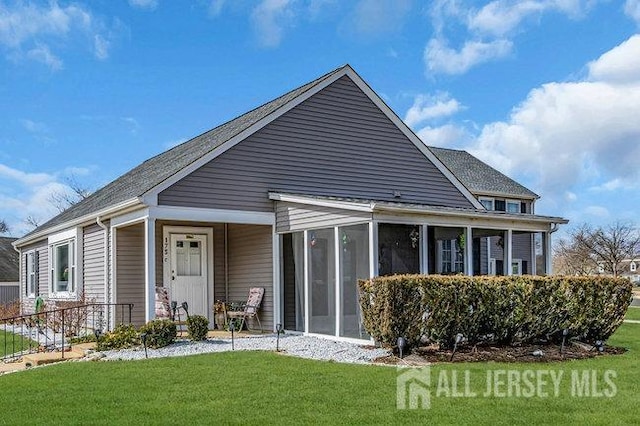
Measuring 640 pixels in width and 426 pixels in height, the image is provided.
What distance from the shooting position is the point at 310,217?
13.2 meters

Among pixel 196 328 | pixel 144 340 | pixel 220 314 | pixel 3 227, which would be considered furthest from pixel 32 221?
pixel 144 340

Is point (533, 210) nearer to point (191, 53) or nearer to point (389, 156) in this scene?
point (389, 156)

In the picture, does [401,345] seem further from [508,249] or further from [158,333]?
Result: [508,249]

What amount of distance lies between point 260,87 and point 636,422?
18.7 m

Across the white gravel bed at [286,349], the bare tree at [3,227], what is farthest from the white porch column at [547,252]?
the bare tree at [3,227]

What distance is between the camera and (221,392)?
764cm

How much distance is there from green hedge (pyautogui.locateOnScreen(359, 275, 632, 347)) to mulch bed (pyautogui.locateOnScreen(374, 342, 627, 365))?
6.6 inches

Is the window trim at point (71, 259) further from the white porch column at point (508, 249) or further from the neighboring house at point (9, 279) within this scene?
the neighboring house at point (9, 279)

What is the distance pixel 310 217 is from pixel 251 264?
8.06ft

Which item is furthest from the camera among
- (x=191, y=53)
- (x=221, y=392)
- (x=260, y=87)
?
(x=260, y=87)

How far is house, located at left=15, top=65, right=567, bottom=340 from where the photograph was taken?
12.8 metres

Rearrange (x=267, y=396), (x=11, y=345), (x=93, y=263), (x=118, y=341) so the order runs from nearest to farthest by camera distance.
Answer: (x=267, y=396), (x=118, y=341), (x=11, y=345), (x=93, y=263)

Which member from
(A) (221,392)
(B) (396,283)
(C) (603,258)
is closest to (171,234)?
(B) (396,283)

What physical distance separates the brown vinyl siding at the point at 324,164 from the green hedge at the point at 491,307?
4564mm
